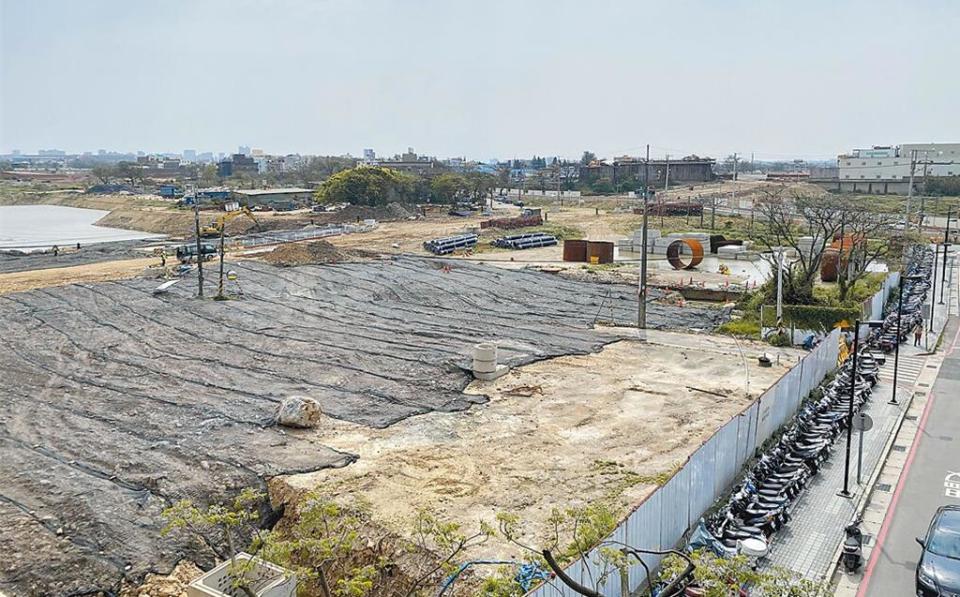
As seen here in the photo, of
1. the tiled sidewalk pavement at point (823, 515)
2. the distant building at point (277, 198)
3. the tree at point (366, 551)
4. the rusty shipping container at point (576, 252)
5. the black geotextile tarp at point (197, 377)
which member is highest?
the distant building at point (277, 198)

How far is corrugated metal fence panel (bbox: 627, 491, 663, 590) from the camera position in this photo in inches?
464

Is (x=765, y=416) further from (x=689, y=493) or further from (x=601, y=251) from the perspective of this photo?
(x=601, y=251)

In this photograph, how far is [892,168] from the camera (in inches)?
5133

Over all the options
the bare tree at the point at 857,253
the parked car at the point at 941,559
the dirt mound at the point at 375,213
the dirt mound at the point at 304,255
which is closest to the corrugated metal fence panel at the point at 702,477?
the parked car at the point at 941,559

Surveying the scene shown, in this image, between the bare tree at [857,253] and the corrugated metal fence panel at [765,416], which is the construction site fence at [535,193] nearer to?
the bare tree at [857,253]

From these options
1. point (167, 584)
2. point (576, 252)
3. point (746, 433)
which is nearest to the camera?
point (167, 584)

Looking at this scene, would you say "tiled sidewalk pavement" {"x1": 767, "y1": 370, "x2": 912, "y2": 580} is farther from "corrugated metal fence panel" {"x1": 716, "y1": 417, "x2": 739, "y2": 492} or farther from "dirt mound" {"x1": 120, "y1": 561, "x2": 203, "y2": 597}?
"dirt mound" {"x1": 120, "y1": 561, "x2": 203, "y2": 597}

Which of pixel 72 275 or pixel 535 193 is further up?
pixel 535 193

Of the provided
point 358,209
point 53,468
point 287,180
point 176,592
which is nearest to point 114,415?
point 53,468

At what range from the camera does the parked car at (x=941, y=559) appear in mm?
12062

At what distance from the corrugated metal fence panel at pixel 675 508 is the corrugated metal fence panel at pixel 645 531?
0.74 feet

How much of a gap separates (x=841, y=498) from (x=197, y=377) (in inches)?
736

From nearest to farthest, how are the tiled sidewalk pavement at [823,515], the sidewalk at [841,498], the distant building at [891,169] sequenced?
the tiled sidewalk pavement at [823,515]
the sidewalk at [841,498]
the distant building at [891,169]

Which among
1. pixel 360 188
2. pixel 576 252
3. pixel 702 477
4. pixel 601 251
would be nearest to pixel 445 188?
pixel 360 188
